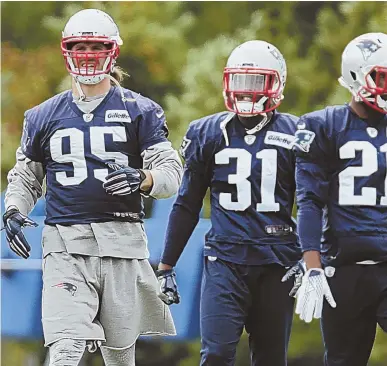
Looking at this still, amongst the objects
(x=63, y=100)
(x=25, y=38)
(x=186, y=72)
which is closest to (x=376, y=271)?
(x=63, y=100)

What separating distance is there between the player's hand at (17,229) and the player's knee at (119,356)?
58 centimetres

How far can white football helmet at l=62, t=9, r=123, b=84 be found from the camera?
6117 mm

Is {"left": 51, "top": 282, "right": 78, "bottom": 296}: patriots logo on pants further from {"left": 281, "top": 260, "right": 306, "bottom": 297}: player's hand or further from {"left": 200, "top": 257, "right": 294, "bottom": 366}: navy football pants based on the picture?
{"left": 281, "top": 260, "right": 306, "bottom": 297}: player's hand

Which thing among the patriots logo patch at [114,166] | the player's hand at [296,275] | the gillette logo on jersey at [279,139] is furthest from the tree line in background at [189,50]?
the patriots logo patch at [114,166]

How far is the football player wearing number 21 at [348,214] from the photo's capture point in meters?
5.93

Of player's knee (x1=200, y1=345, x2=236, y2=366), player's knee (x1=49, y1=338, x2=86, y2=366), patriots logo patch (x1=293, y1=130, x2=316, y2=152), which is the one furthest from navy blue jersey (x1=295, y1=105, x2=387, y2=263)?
player's knee (x1=49, y1=338, x2=86, y2=366)

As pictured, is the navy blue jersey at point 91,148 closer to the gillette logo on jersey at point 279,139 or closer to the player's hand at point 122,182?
the player's hand at point 122,182

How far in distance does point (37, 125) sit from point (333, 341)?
5.34 feet

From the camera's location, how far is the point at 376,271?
592 cm

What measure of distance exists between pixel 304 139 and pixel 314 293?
2.20 ft

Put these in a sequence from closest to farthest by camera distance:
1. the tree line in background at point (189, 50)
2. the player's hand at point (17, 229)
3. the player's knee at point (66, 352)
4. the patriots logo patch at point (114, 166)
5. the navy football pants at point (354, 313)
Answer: the player's knee at point (66, 352) < the navy football pants at point (354, 313) < the patriots logo patch at point (114, 166) < the player's hand at point (17, 229) < the tree line in background at point (189, 50)

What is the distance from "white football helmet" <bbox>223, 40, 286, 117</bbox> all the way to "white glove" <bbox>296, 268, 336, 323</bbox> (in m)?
0.78

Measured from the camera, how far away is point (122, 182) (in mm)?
5867

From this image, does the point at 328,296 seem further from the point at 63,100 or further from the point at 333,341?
the point at 63,100
